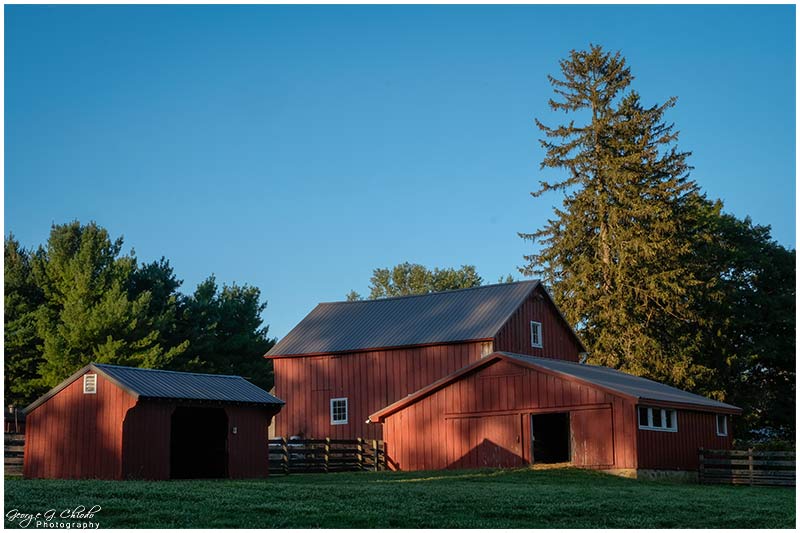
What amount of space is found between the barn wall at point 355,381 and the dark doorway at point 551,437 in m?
3.92

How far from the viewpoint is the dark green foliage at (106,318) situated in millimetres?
53344

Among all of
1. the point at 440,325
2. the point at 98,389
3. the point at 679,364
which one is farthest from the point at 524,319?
the point at 98,389

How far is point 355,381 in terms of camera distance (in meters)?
43.4

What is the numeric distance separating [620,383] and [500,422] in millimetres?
4175

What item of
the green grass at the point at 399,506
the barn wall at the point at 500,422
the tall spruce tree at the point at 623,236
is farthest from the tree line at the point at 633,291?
the green grass at the point at 399,506

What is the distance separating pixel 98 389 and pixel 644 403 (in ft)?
52.5

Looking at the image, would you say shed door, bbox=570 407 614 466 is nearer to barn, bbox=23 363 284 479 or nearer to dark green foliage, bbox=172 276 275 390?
barn, bbox=23 363 284 479

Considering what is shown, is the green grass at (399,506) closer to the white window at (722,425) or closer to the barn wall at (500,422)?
the barn wall at (500,422)

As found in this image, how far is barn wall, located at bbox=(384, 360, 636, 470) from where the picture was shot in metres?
31.2

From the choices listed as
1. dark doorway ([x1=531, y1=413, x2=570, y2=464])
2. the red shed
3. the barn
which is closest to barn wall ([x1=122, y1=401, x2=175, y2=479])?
the barn

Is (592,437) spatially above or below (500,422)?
below

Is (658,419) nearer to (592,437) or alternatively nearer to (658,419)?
(658,419)

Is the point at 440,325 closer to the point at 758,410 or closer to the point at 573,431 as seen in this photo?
the point at 573,431

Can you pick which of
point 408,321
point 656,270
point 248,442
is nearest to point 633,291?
point 656,270
